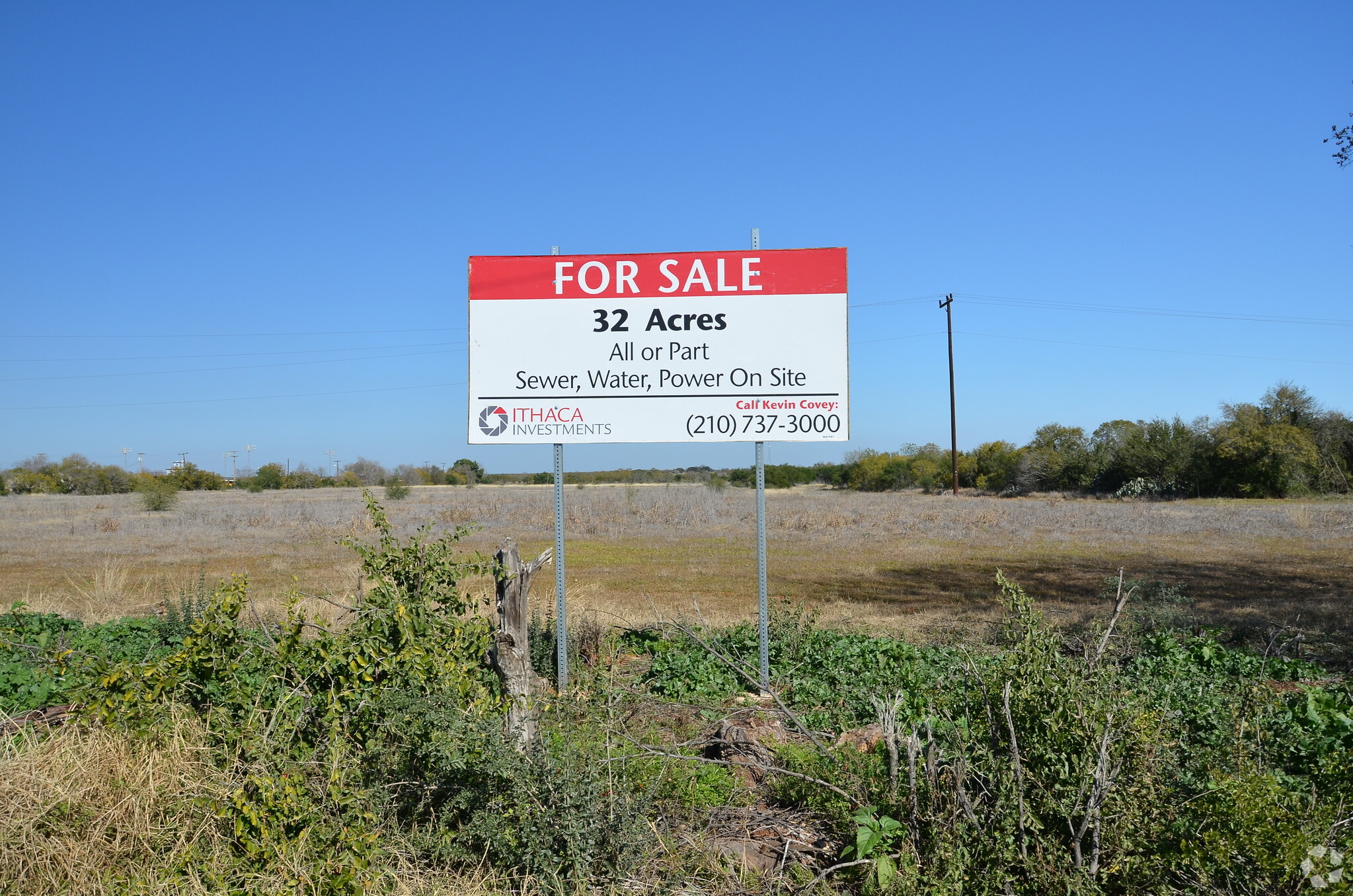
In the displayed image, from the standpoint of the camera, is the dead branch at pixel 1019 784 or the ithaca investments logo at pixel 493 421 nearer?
the dead branch at pixel 1019 784

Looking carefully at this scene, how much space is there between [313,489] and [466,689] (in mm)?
58237

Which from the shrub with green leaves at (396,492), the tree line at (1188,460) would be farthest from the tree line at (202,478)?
the tree line at (1188,460)

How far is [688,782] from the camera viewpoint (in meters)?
4.07

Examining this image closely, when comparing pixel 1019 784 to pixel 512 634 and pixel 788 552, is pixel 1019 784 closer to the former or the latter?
pixel 512 634

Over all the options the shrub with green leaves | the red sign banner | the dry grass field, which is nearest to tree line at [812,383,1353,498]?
the dry grass field

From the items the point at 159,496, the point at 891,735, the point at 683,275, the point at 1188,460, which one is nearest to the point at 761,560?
the point at 683,275

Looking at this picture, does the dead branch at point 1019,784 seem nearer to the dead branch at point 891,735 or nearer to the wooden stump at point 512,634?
the dead branch at point 891,735

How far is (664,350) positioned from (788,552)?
42.5ft

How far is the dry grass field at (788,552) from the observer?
435 inches

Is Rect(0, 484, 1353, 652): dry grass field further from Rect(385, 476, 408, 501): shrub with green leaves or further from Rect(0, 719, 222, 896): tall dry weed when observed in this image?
Rect(385, 476, 408, 501): shrub with green leaves

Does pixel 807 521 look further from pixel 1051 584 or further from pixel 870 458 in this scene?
pixel 870 458

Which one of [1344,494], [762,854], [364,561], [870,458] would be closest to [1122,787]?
[762,854]

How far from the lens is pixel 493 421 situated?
6898 mm

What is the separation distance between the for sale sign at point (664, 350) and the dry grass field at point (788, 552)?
1768 mm
